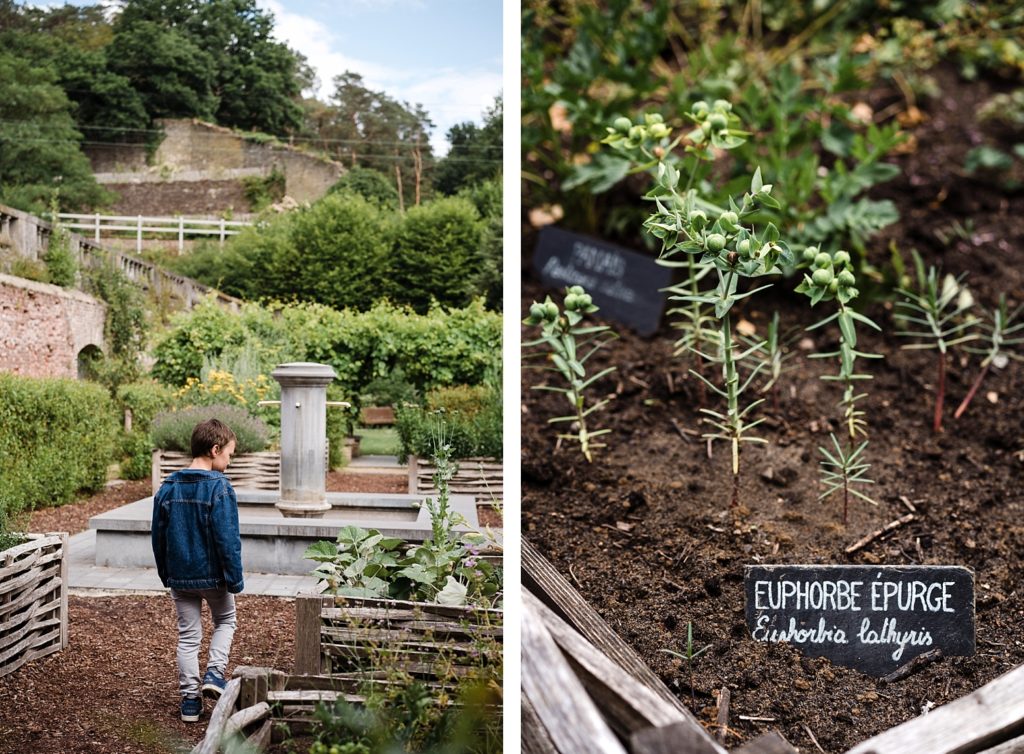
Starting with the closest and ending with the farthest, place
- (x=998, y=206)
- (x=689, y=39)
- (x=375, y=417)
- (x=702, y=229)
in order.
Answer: (x=702, y=229)
(x=375, y=417)
(x=998, y=206)
(x=689, y=39)

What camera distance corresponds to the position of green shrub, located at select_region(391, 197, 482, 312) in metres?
1.87

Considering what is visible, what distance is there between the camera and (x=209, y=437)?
66.3 inches

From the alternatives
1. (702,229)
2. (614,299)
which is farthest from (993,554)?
(614,299)

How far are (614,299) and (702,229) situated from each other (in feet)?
4.29

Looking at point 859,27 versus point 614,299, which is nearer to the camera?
point 614,299

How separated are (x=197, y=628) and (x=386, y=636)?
0.38 meters

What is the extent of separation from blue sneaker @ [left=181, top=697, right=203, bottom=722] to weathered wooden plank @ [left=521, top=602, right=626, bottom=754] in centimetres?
67

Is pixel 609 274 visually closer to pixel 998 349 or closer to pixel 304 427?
pixel 998 349

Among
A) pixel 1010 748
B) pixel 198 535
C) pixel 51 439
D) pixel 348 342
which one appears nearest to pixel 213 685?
pixel 198 535

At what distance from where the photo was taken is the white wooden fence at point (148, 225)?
6.01ft

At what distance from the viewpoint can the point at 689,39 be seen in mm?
3938

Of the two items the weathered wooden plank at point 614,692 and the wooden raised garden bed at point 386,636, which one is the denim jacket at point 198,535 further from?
the weathered wooden plank at point 614,692

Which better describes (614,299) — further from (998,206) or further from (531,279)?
(998,206)

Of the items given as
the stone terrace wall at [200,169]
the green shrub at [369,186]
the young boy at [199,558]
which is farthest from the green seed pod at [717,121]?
the young boy at [199,558]
